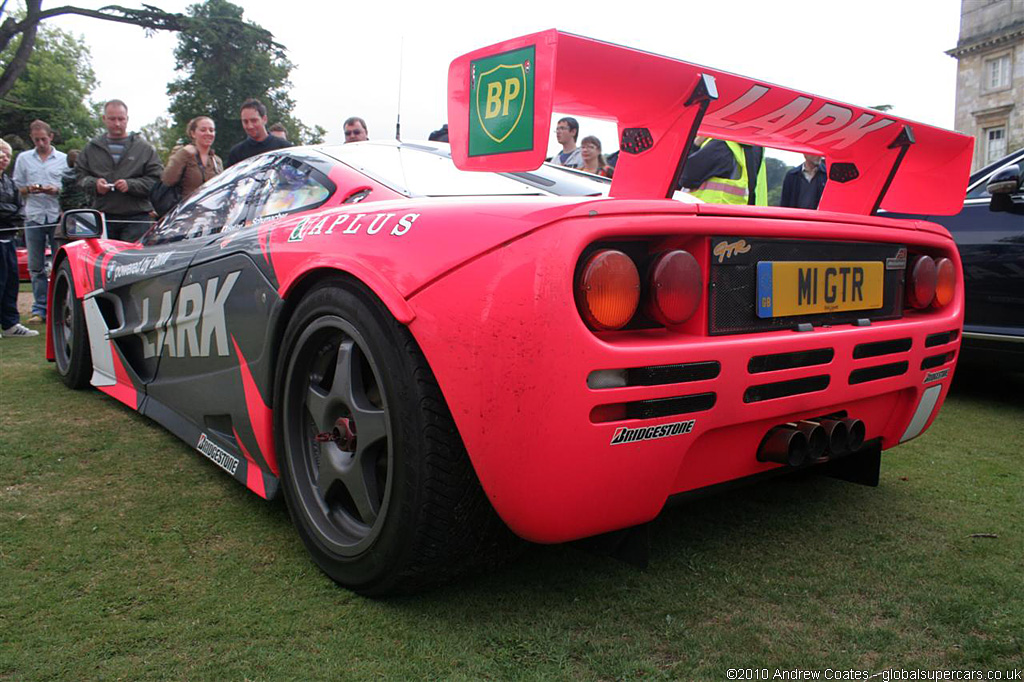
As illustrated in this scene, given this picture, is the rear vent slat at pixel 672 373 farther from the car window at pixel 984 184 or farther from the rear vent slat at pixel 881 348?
the car window at pixel 984 184

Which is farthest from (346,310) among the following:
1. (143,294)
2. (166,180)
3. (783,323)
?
(166,180)

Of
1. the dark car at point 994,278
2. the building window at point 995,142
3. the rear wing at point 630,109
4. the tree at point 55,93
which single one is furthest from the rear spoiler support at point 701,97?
the building window at point 995,142

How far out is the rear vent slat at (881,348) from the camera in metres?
1.80

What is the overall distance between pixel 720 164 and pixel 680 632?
283cm

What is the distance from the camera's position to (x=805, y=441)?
5.64 ft

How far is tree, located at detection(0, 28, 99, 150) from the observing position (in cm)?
3381

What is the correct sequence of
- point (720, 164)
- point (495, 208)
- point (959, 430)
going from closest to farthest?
point (495, 208)
point (959, 430)
point (720, 164)

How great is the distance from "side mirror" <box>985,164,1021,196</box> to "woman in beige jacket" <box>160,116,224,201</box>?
501cm

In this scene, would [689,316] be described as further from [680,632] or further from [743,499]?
[743,499]

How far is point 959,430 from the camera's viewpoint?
335 cm

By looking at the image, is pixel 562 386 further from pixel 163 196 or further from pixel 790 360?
pixel 163 196

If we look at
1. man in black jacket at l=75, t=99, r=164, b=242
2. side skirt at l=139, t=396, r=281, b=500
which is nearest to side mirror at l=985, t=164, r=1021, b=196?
side skirt at l=139, t=396, r=281, b=500

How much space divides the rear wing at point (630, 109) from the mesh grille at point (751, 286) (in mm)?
213

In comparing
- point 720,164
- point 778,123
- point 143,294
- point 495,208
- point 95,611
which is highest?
point 720,164
